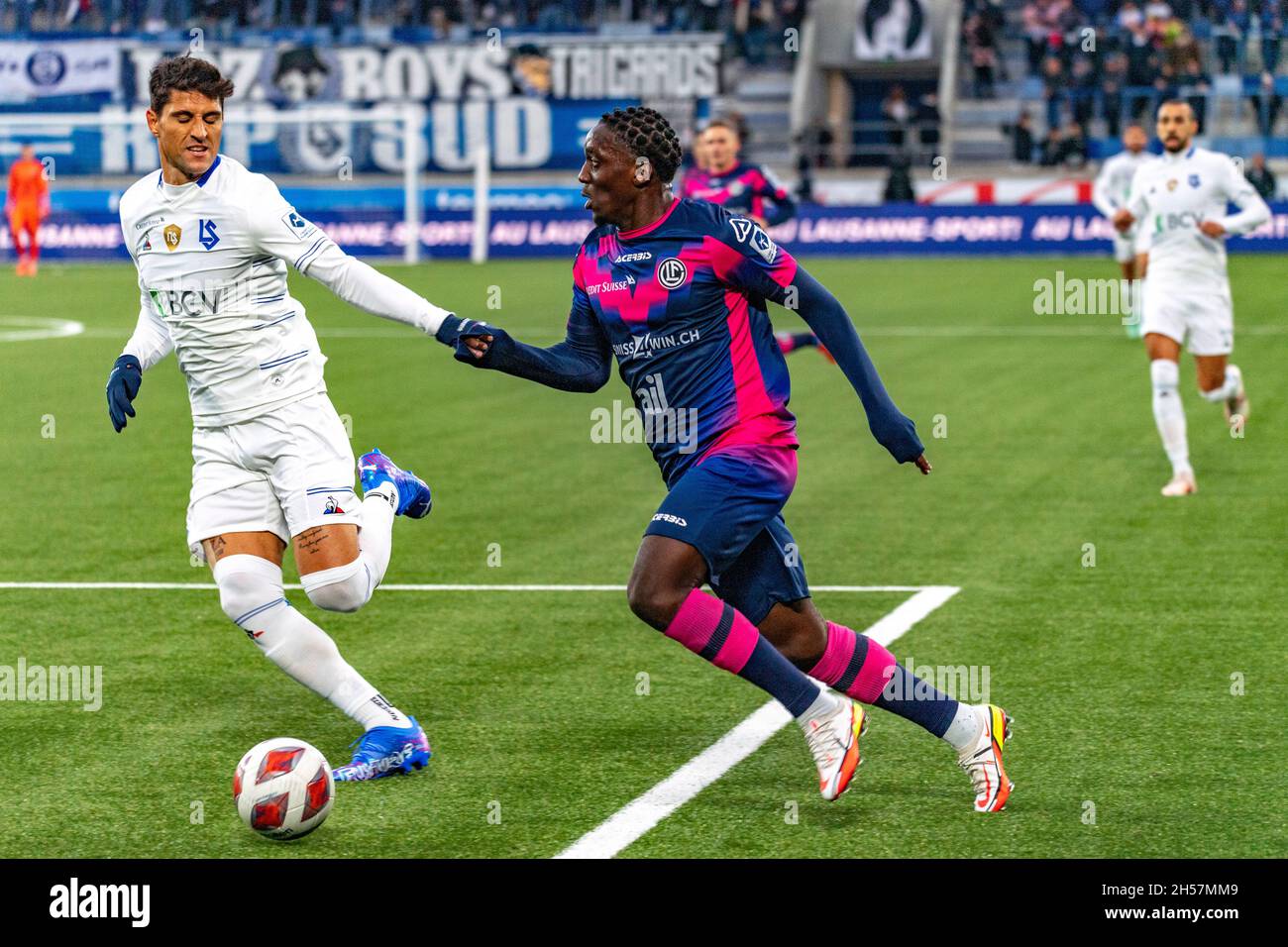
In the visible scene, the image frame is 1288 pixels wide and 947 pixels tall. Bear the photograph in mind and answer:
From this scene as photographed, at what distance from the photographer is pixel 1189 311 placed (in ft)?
39.5

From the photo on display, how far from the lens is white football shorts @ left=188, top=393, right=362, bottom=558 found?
5.95 metres

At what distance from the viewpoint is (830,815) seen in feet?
18.2

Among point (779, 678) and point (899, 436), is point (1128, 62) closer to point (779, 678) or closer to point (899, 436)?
point (899, 436)

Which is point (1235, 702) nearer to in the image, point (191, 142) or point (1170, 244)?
point (191, 142)

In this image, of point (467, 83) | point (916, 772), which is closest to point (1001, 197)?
point (467, 83)

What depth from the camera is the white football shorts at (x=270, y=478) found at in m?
5.95

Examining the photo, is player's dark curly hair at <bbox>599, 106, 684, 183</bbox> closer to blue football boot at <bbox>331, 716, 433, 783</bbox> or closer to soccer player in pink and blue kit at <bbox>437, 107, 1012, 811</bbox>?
soccer player in pink and blue kit at <bbox>437, 107, 1012, 811</bbox>

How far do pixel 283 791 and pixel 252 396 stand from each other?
1331 mm

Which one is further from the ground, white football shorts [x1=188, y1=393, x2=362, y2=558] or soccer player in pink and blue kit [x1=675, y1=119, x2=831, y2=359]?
soccer player in pink and blue kit [x1=675, y1=119, x2=831, y2=359]

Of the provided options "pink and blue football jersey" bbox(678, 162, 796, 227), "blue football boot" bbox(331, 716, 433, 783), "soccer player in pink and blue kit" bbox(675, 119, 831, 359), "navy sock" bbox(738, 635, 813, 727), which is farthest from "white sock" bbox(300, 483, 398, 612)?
"pink and blue football jersey" bbox(678, 162, 796, 227)

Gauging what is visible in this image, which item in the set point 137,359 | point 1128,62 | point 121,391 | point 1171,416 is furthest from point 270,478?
point 1128,62

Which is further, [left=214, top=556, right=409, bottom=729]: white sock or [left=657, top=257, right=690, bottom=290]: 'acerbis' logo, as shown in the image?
[left=214, top=556, right=409, bottom=729]: white sock

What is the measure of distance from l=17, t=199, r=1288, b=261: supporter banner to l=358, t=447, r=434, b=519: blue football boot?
90.1 ft

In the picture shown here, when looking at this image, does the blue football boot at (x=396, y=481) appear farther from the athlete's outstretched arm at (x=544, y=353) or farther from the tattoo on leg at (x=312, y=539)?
the athlete's outstretched arm at (x=544, y=353)
